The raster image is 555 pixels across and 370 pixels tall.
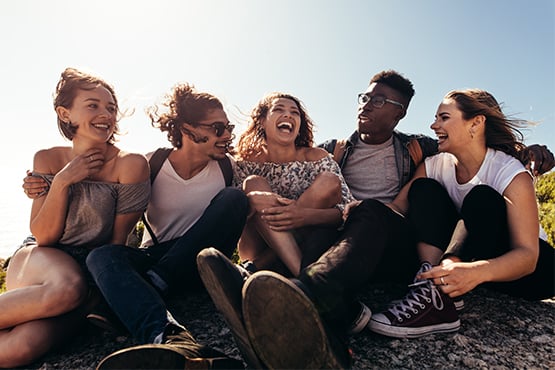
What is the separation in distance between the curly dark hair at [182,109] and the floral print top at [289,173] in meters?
0.64

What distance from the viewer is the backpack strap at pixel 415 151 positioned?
4438mm

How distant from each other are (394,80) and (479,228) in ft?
8.72

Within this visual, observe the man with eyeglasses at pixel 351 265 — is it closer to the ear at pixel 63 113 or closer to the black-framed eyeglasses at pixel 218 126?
the black-framed eyeglasses at pixel 218 126

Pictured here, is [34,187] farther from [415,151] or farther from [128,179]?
[415,151]

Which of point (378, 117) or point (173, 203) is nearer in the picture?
point (173, 203)

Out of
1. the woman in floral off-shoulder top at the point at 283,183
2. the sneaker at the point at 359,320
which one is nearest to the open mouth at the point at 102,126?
the woman in floral off-shoulder top at the point at 283,183

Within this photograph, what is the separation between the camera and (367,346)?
268 cm

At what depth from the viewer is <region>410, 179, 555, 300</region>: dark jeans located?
2852 mm

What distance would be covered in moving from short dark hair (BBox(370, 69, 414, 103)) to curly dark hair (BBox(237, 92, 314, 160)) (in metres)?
1.13

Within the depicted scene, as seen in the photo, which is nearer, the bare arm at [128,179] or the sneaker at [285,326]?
the sneaker at [285,326]

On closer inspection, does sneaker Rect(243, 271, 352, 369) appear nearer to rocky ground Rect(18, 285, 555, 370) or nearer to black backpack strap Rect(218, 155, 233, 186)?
rocky ground Rect(18, 285, 555, 370)

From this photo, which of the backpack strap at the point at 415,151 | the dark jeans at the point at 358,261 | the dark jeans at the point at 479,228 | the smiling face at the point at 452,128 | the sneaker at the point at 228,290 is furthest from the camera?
the backpack strap at the point at 415,151

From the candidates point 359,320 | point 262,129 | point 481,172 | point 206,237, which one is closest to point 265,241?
point 206,237

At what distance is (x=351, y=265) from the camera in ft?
7.88
